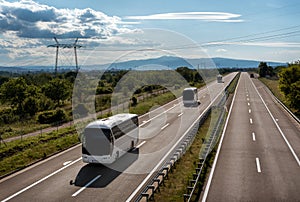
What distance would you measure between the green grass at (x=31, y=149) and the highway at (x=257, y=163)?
1229cm

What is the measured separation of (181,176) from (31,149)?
12173 mm

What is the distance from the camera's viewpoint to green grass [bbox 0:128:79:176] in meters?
20.8

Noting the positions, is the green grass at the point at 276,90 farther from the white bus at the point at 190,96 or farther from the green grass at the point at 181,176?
the green grass at the point at 181,176

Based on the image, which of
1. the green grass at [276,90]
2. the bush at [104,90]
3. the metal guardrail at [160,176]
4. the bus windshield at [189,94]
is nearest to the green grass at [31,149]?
the metal guardrail at [160,176]

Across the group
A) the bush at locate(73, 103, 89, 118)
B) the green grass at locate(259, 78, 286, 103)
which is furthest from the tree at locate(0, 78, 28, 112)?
the green grass at locate(259, 78, 286, 103)

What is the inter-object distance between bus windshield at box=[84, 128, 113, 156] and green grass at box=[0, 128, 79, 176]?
16.1ft

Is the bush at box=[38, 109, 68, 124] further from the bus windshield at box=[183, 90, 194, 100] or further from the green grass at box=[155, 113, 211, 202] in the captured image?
the green grass at box=[155, 113, 211, 202]

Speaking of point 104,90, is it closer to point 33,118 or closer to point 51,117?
point 33,118

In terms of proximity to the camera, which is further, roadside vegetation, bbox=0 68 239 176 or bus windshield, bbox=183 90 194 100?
bus windshield, bbox=183 90 194 100

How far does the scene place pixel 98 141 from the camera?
19.7 metres

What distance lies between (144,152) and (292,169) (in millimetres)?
10145

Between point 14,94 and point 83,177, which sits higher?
point 14,94

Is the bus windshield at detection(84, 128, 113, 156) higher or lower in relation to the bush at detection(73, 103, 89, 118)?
higher

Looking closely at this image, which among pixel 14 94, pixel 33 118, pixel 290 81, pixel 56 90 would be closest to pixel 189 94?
pixel 290 81
